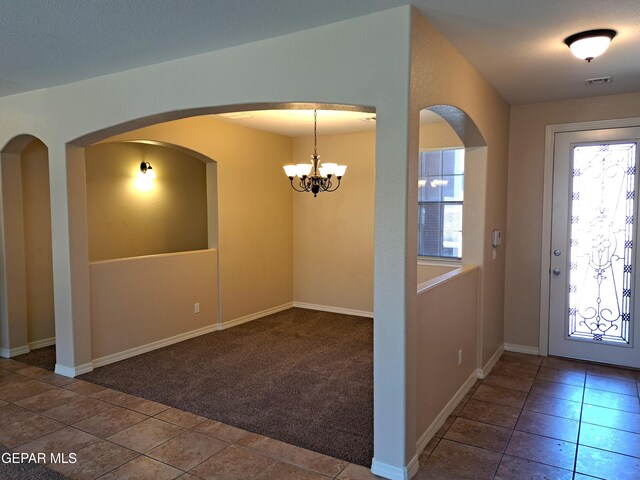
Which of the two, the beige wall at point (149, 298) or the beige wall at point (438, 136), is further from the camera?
the beige wall at point (438, 136)

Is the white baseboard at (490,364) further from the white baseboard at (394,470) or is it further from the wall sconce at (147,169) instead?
the wall sconce at (147,169)

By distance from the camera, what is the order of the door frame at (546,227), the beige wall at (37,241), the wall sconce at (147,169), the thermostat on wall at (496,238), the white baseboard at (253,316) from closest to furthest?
the thermostat on wall at (496,238), the door frame at (546,227), the beige wall at (37,241), the white baseboard at (253,316), the wall sconce at (147,169)

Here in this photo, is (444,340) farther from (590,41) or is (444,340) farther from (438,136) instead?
(438,136)

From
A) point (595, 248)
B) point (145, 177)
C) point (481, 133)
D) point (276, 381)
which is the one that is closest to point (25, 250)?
point (145, 177)

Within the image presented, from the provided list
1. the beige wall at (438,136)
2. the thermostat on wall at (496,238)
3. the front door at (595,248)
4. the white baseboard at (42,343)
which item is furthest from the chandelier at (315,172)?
the white baseboard at (42,343)

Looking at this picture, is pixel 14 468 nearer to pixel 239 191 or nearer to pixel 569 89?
pixel 239 191

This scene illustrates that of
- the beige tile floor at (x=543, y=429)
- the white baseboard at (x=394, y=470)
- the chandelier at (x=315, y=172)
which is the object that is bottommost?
the beige tile floor at (x=543, y=429)

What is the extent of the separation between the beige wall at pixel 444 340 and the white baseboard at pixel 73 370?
9.90 ft

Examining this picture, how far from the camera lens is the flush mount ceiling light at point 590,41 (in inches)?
107

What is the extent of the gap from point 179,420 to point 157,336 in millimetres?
1833

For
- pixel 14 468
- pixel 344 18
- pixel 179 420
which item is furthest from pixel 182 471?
pixel 344 18

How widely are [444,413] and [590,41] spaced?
8.43ft

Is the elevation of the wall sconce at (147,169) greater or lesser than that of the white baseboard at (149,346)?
greater

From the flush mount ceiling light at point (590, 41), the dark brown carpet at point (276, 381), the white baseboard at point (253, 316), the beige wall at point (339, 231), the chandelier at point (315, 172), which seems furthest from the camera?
the beige wall at point (339, 231)
